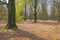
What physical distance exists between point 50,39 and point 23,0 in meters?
27.2

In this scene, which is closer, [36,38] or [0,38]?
[0,38]

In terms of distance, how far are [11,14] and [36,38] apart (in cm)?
598

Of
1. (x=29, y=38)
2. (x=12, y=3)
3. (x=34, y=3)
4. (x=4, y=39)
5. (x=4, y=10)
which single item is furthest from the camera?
(x=4, y=10)

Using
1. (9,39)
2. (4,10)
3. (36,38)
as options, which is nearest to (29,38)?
(36,38)

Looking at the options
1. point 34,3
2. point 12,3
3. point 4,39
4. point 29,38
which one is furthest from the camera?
point 34,3

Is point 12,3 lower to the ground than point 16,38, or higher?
higher

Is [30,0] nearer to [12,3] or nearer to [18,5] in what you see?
[18,5]

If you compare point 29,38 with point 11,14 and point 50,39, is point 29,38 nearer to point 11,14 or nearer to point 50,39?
point 50,39

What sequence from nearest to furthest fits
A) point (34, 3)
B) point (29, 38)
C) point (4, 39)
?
point (4, 39) → point (29, 38) → point (34, 3)

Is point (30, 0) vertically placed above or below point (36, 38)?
above

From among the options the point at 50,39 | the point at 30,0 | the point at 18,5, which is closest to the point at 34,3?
the point at 30,0

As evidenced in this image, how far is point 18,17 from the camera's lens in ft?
130

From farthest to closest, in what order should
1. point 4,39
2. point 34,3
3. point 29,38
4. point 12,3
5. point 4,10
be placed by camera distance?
1. point 4,10
2. point 34,3
3. point 12,3
4. point 29,38
5. point 4,39

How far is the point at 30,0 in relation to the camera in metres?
38.6
